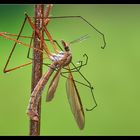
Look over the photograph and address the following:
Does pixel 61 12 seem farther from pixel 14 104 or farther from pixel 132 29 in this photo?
pixel 14 104

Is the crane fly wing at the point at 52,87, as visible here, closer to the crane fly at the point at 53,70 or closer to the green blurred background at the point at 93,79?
the crane fly at the point at 53,70

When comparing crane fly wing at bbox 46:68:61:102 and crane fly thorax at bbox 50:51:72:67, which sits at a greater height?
crane fly thorax at bbox 50:51:72:67

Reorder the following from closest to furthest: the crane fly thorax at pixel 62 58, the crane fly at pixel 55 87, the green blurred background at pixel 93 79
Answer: the crane fly at pixel 55 87 → the crane fly thorax at pixel 62 58 → the green blurred background at pixel 93 79

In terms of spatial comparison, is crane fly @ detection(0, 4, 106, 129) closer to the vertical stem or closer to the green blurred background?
the vertical stem

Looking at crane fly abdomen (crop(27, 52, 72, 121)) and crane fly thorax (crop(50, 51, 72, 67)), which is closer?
crane fly abdomen (crop(27, 52, 72, 121))

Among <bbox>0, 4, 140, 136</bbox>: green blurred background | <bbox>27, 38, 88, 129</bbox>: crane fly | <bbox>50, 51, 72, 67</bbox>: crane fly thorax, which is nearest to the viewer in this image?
<bbox>27, 38, 88, 129</bbox>: crane fly

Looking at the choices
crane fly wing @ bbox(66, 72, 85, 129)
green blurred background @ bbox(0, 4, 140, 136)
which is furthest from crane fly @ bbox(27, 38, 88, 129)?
green blurred background @ bbox(0, 4, 140, 136)

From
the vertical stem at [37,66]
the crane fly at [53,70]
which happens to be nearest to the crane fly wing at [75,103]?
the crane fly at [53,70]
